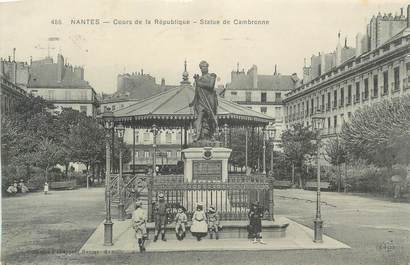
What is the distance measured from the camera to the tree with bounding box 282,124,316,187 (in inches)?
1599

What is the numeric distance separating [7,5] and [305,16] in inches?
319

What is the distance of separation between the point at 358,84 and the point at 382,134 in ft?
68.2

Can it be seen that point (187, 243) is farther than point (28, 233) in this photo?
No

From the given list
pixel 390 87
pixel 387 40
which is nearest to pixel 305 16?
pixel 390 87

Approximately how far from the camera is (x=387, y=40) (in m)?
41.4

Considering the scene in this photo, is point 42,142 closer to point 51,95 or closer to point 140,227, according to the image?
point 51,95

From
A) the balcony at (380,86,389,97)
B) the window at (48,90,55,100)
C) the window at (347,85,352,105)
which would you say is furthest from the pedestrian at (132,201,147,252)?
the window at (48,90,55,100)

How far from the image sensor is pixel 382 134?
2612 cm

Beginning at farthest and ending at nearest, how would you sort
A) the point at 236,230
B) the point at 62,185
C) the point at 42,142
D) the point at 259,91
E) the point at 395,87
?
1. the point at 259,91
2. the point at 42,142
3. the point at 395,87
4. the point at 62,185
5. the point at 236,230

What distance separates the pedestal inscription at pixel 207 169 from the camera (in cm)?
1500

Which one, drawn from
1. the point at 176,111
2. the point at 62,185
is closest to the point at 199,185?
the point at 176,111

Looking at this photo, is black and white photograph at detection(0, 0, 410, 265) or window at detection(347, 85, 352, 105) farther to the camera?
window at detection(347, 85, 352, 105)

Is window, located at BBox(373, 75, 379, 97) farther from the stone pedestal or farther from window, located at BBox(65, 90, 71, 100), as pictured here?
window, located at BBox(65, 90, 71, 100)

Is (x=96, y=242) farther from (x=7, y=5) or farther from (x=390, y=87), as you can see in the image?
(x=390, y=87)
